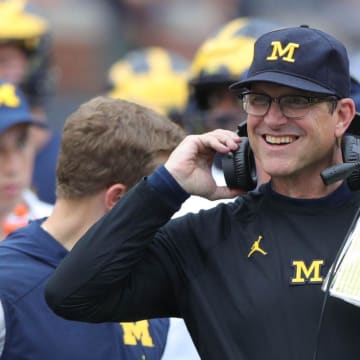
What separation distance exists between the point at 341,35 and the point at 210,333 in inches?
308

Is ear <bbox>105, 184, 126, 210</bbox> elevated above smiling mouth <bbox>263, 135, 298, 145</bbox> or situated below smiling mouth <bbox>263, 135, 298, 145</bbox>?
below

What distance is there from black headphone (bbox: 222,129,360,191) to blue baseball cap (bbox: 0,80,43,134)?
2.38m

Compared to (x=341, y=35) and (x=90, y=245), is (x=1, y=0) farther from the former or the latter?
(x=90, y=245)

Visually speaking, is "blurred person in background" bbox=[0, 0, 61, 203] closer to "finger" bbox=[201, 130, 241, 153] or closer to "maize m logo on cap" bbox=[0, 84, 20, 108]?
"maize m logo on cap" bbox=[0, 84, 20, 108]

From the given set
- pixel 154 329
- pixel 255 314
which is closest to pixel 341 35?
pixel 154 329

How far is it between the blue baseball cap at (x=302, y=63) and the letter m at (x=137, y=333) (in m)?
0.91

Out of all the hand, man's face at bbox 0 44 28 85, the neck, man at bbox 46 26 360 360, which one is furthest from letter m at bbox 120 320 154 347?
man's face at bbox 0 44 28 85

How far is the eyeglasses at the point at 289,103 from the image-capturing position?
3320mm

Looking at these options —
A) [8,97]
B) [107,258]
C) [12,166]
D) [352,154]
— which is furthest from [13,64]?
[352,154]

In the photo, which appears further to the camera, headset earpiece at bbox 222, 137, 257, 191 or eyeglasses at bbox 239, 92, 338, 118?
headset earpiece at bbox 222, 137, 257, 191

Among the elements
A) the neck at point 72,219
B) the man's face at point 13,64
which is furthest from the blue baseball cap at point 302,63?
the man's face at point 13,64

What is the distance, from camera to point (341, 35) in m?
10.9

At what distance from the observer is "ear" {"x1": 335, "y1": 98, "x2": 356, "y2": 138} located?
11.1 ft

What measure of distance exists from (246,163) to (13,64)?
452 centimetres
